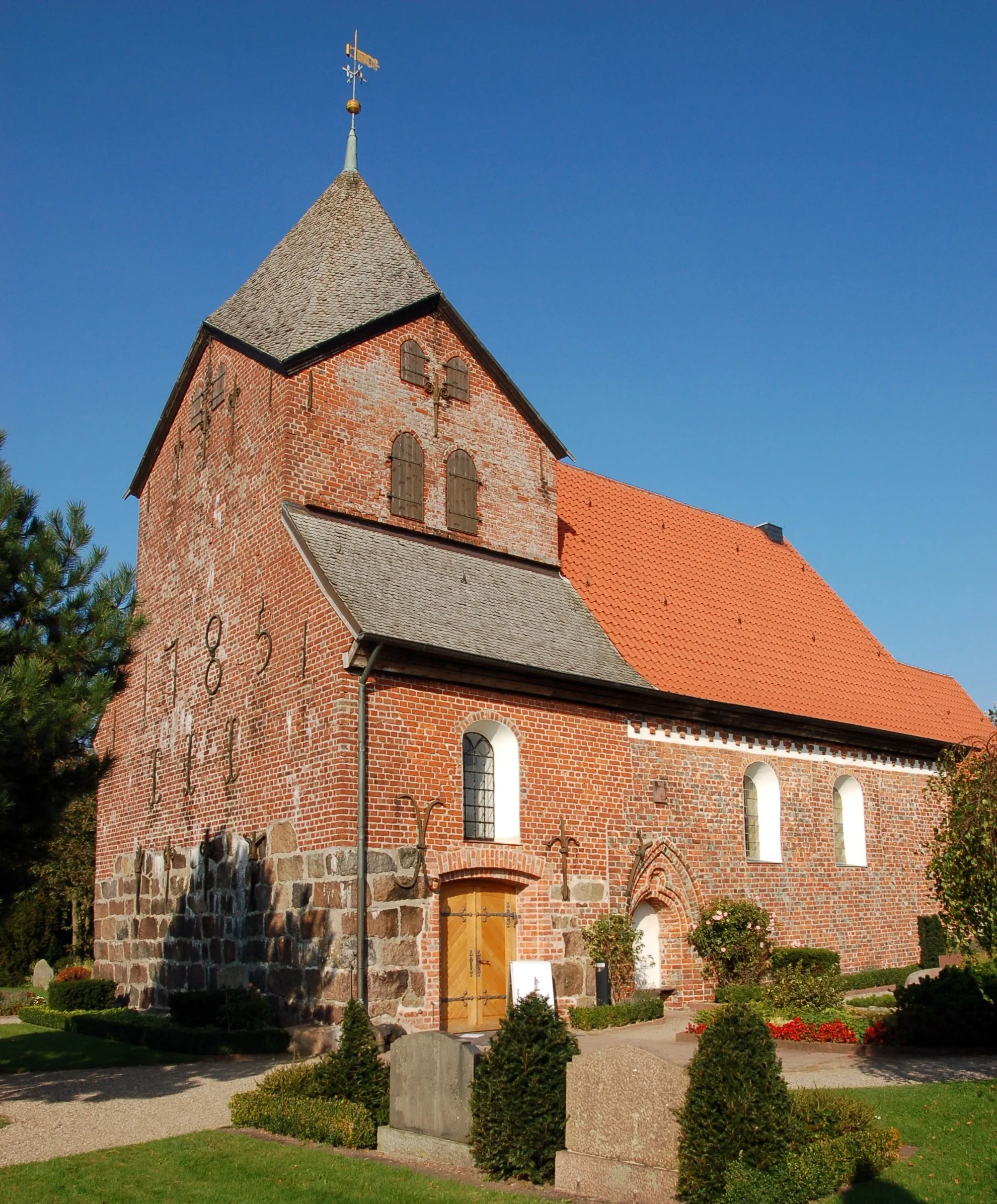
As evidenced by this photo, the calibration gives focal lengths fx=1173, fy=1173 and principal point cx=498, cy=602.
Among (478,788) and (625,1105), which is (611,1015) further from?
(625,1105)

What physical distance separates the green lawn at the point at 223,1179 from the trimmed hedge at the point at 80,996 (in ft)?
35.0

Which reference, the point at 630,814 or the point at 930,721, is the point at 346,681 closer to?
the point at 630,814

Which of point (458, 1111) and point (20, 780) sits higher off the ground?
point (20, 780)

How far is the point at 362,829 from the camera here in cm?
1560

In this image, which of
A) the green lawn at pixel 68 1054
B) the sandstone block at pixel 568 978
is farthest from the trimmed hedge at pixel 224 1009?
the sandstone block at pixel 568 978

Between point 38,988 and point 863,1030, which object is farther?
point 38,988

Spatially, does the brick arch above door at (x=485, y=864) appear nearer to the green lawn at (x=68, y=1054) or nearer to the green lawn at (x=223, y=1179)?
the green lawn at (x=68, y=1054)

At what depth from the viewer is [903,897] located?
79.9 ft

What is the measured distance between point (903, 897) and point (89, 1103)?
17.5m

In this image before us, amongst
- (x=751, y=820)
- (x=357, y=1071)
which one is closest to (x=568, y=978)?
(x=751, y=820)

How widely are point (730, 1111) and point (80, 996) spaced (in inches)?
594

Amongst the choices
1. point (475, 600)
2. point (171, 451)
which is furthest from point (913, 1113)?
point (171, 451)

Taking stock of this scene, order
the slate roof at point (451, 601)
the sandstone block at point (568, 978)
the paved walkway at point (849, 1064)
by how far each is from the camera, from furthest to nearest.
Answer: the sandstone block at point (568, 978)
the slate roof at point (451, 601)
the paved walkway at point (849, 1064)

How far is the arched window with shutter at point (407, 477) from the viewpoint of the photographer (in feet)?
64.7
